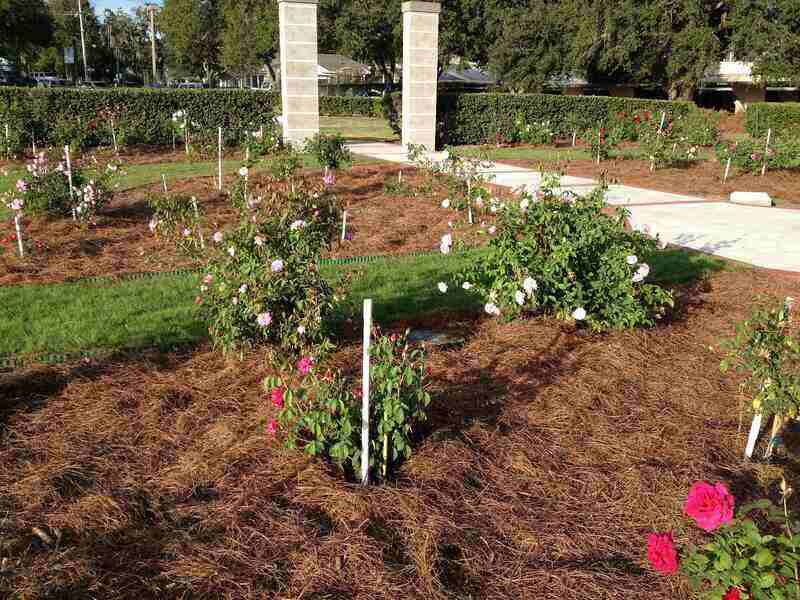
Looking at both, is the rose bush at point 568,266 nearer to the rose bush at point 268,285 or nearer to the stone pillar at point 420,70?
the rose bush at point 268,285

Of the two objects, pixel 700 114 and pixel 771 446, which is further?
pixel 700 114

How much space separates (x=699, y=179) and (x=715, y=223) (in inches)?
179

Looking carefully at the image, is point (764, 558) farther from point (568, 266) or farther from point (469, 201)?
point (469, 201)

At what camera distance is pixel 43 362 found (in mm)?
4219

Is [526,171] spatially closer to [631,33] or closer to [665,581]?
[665,581]

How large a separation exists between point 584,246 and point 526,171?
1002 cm

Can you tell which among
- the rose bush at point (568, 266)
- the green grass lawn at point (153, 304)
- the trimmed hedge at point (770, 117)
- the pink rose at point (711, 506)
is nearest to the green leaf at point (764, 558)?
the pink rose at point (711, 506)

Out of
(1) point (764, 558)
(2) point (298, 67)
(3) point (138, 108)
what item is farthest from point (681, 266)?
(3) point (138, 108)

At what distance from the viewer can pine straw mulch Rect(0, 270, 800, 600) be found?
2.42m

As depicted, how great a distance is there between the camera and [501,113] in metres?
19.9

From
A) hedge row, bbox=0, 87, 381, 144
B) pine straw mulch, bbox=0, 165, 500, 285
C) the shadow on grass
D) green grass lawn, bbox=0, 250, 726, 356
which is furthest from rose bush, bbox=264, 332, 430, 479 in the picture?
hedge row, bbox=0, 87, 381, 144

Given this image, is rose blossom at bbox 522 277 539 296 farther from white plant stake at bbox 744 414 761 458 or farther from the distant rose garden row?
white plant stake at bbox 744 414 761 458

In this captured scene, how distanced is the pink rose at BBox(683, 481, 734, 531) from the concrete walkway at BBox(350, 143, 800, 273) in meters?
3.47

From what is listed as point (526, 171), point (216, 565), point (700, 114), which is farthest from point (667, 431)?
point (700, 114)
